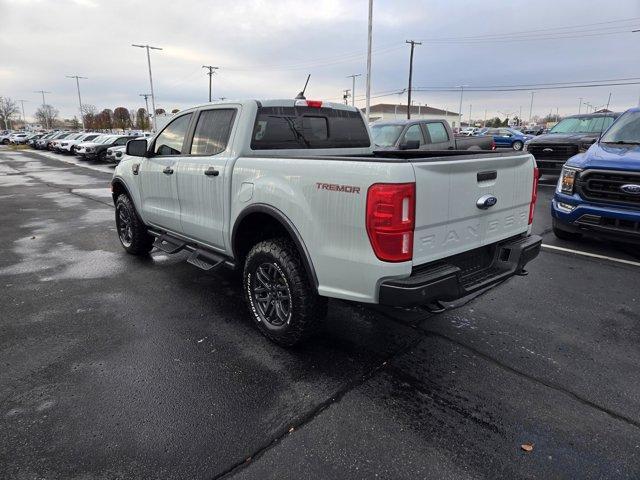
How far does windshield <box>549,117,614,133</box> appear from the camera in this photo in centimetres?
1253

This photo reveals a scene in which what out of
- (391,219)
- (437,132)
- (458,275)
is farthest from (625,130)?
(391,219)

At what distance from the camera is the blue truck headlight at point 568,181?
19.6 ft

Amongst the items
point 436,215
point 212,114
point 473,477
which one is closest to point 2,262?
point 212,114

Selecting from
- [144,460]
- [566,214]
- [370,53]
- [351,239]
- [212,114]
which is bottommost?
[144,460]

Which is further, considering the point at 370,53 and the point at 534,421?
the point at 370,53

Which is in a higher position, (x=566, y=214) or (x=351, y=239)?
(x=351, y=239)

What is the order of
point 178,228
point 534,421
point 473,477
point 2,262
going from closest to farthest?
point 473,477, point 534,421, point 178,228, point 2,262

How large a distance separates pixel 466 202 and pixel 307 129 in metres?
1.88

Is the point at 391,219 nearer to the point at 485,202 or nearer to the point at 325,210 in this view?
the point at 325,210

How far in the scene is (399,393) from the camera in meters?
2.91

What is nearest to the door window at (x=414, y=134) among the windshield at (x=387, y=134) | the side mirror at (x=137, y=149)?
the windshield at (x=387, y=134)

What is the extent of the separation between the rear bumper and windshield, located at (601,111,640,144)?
3.95m

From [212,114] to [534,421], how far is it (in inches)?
146

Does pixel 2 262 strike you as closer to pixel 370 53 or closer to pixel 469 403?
pixel 469 403
